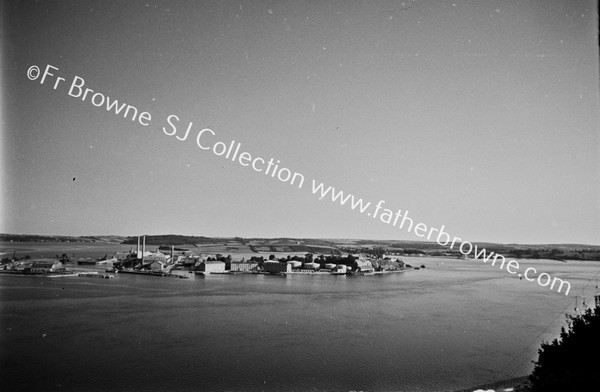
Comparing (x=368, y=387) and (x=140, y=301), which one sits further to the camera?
(x=140, y=301)

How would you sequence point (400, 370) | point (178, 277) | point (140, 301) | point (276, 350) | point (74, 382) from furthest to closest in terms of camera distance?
point (178, 277)
point (140, 301)
point (276, 350)
point (400, 370)
point (74, 382)

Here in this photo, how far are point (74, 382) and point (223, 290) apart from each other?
6241 mm

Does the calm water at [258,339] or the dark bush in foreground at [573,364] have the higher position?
the dark bush in foreground at [573,364]

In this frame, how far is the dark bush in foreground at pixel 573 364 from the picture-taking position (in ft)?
7.18

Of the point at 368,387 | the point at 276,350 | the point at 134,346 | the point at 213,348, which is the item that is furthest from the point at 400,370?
the point at 134,346

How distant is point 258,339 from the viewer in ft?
17.1

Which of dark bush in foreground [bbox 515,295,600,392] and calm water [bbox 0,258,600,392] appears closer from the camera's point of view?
dark bush in foreground [bbox 515,295,600,392]

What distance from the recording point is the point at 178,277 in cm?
1245

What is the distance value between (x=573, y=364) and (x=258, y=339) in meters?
3.70

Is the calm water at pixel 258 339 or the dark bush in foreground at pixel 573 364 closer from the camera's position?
the dark bush in foreground at pixel 573 364

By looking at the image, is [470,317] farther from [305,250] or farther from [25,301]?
[305,250]

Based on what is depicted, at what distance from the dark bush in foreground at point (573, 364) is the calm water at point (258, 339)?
1.53 metres

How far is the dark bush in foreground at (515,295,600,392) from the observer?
86.1 inches

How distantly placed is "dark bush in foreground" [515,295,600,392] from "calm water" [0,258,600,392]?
1.53 meters
